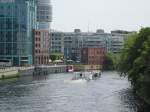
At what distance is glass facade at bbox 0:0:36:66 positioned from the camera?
16912 centimetres

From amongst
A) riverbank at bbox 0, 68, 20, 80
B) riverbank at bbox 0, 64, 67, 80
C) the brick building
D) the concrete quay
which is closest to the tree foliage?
riverbank at bbox 0, 68, 20, 80

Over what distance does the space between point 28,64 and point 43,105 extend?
10068cm

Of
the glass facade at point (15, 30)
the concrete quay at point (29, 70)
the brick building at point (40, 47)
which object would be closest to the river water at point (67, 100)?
the concrete quay at point (29, 70)

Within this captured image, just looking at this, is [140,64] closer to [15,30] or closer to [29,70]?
[29,70]

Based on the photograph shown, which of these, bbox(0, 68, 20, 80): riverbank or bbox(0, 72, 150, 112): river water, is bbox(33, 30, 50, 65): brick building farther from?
bbox(0, 72, 150, 112): river water

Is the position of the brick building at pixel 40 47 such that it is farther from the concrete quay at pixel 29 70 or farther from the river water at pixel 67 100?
the river water at pixel 67 100

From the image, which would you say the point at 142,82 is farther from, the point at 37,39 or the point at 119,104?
the point at 37,39

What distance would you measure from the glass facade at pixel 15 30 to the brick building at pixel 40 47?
1068 centimetres

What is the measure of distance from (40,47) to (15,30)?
71.5 feet

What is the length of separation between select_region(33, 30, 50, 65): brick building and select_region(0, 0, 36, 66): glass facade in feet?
35.0

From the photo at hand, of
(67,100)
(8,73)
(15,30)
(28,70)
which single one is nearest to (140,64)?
(67,100)

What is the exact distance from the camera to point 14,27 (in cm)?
16862

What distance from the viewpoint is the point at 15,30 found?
169 metres

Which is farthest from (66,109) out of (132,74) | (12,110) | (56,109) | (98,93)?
(98,93)
